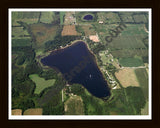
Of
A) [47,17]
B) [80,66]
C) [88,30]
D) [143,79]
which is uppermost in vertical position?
[47,17]

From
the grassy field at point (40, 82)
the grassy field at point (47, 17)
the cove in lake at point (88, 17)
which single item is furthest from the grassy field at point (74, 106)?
the cove in lake at point (88, 17)

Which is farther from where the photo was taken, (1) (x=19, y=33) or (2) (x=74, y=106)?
(1) (x=19, y=33)

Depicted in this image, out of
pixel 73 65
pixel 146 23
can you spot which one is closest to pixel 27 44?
pixel 73 65

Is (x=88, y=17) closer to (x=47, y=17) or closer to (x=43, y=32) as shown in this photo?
(x=47, y=17)

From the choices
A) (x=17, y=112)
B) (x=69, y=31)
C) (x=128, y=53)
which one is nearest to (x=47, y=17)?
(x=69, y=31)

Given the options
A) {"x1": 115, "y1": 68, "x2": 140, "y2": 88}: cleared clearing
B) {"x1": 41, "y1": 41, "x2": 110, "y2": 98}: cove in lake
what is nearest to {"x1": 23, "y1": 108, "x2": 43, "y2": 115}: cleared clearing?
{"x1": 41, "y1": 41, "x2": 110, "y2": 98}: cove in lake

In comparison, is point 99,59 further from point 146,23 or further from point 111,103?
point 146,23

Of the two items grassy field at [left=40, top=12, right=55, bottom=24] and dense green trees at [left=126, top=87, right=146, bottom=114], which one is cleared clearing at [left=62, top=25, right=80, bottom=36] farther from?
dense green trees at [left=126, top=87, right=146, bottom=114]
